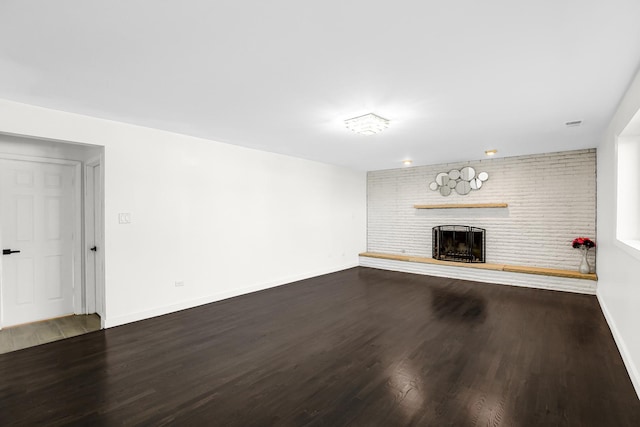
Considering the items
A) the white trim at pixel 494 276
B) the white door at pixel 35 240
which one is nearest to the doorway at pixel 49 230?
the white door at pixel 35 240

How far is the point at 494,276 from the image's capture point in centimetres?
581

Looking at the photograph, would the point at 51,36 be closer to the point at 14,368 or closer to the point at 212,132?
the point at 212,132

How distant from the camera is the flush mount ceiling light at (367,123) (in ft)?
11.0

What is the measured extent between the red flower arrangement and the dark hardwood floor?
1.27m

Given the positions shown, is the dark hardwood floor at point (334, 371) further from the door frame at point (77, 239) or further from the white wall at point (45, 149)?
the white wall at point (45, 149)

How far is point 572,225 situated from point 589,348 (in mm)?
3071

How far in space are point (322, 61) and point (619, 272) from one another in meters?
3.59

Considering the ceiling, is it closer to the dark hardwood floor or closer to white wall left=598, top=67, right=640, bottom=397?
white wall left=598, top=67, right=640, bottom=397

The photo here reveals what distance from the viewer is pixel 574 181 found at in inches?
210

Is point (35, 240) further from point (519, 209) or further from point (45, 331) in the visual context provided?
point (519, 209)

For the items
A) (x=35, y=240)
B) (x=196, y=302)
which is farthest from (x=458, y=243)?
(x=35, y=240)

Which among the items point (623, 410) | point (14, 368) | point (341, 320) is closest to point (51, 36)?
point (14, 368)

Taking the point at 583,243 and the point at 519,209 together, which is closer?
the point at 583,243

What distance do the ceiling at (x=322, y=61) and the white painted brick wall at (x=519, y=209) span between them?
6.12 ft
